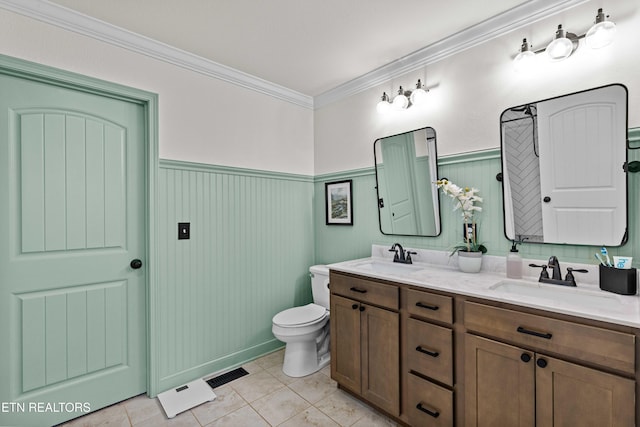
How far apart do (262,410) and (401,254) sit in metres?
1.45

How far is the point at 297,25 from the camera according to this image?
1946 millimetres

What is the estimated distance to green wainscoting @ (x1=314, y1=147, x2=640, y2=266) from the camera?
150 cm

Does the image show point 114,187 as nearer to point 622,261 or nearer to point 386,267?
point 386,267

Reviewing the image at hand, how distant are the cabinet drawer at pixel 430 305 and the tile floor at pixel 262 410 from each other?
76cm

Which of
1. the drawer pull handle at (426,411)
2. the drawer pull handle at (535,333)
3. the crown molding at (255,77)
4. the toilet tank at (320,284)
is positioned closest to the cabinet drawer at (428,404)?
the drawer pull handle at (426,411)

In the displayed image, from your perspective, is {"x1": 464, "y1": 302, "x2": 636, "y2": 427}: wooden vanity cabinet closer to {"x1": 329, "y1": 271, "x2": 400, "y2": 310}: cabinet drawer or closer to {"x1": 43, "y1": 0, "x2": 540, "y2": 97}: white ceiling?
{"x1": 329, "y1": 271, "x2": 400, "y2": 310}: cabinet drawer

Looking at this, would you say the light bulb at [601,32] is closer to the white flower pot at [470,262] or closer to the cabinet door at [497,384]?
the white flower pot at [470,262]

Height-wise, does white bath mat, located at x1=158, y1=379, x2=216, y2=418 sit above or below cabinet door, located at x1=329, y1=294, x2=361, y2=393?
below

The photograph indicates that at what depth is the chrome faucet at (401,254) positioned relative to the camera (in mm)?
2283

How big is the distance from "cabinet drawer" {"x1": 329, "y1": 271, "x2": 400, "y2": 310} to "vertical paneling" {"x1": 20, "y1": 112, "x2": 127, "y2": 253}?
152 centimetres

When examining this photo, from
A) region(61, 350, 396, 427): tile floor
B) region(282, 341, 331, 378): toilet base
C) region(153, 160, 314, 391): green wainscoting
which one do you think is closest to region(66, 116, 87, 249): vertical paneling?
region(153, 160, 314, 391): green wainscoting

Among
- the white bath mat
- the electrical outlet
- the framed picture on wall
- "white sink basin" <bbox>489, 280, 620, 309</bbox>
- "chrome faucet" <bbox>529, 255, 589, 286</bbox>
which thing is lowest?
the white bath mat

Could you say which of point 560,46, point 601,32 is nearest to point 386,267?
point 560,46

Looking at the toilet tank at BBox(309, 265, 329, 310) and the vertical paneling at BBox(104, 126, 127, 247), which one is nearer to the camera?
the vertical paneling at BBox(104, 126, 127, 247)
